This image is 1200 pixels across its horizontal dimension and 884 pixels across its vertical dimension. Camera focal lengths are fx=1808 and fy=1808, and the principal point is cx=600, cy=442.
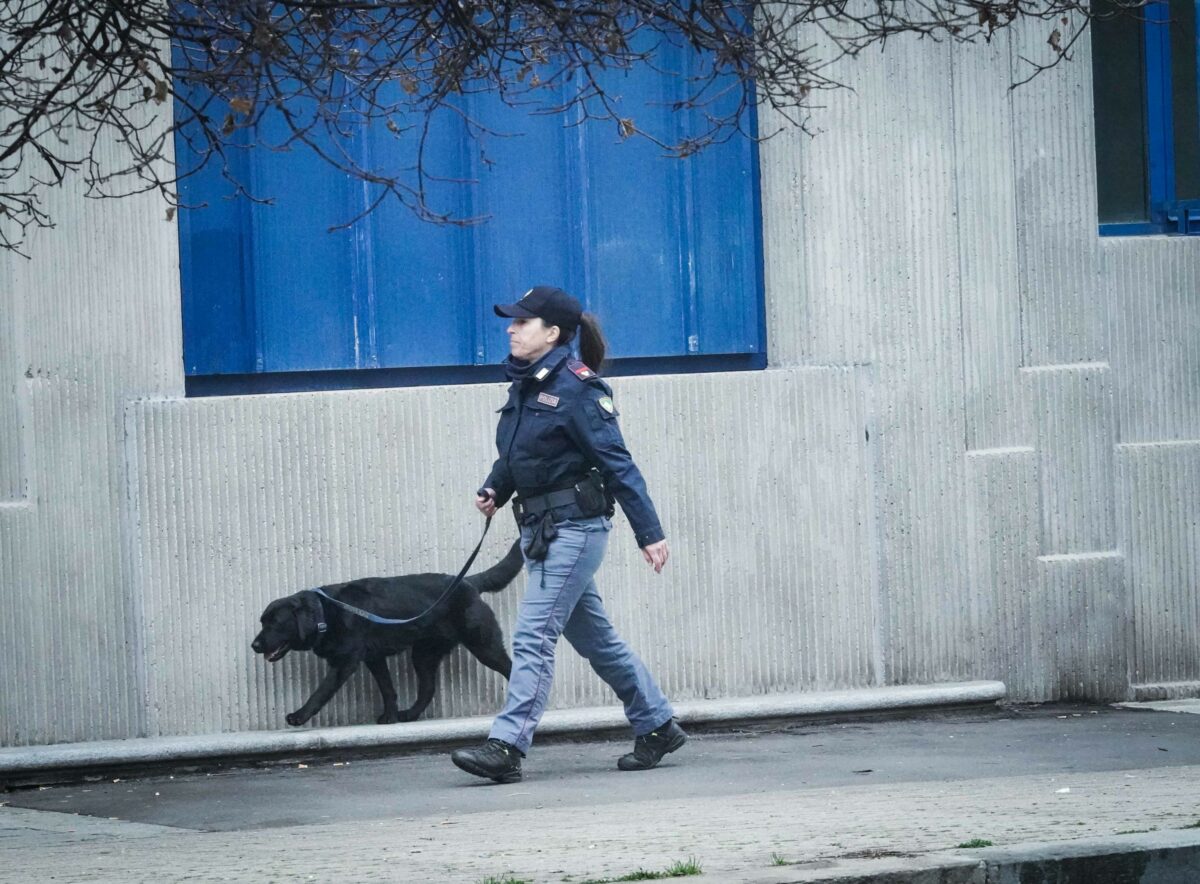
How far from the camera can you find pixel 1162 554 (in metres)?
10.5

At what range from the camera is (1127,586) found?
1037cm

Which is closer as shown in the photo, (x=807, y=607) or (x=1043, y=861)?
(x=1043, y=861)

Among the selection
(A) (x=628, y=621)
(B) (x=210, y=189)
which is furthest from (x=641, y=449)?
(B) (x=210, y=189)

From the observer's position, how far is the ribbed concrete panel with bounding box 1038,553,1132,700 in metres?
10.2

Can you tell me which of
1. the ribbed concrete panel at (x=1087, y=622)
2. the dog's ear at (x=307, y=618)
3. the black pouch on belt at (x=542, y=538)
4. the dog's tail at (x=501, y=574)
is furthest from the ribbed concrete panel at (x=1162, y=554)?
the dog's ear at (x=307, y=618)

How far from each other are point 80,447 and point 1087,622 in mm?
5592

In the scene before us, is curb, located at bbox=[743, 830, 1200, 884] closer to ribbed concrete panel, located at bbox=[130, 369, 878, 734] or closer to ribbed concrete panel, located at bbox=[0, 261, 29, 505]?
ribbed concrete panel, located at bbox=[130, 369, 878, 734]

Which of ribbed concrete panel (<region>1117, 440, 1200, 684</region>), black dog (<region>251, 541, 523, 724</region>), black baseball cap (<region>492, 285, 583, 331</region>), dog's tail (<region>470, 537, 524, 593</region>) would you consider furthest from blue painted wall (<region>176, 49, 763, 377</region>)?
ribbed concrete panel (<region>1117, 440, 1200, 684</region>)

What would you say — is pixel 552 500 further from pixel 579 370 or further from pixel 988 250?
pixel 988 250

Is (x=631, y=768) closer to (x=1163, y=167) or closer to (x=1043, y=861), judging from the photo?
(x=1043, y=861)

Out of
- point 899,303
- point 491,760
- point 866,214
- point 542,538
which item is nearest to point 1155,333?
point 899,303

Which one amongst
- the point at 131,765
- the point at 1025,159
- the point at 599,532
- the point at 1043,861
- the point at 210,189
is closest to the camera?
the point at 1043,861

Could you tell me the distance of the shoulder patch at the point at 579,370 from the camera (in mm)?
7637

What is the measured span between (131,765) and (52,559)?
43.2 inches
